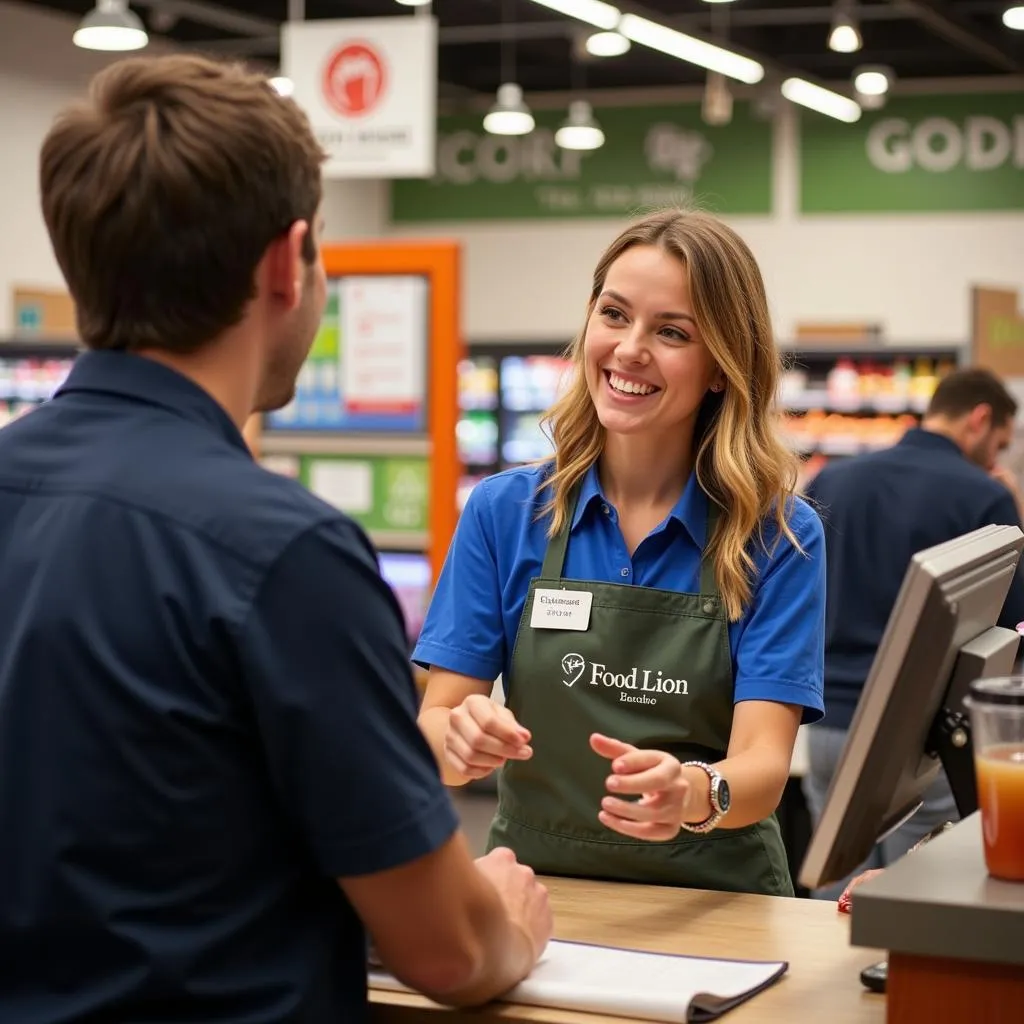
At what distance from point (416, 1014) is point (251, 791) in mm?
427

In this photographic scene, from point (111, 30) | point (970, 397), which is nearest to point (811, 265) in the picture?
point (111, 30)

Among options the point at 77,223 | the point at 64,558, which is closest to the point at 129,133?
the point at 77,223

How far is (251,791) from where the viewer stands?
1361 mm

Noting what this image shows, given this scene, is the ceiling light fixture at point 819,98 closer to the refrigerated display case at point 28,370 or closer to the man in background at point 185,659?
the refrigerated display case at point 28,370

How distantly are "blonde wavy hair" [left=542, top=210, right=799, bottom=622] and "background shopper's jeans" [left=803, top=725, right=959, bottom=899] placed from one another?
2.27m

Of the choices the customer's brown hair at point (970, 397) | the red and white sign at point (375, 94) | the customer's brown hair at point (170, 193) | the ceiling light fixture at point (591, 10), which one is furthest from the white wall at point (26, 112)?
the customer's brown hair at point (170, 193)

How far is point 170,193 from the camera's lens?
1.34 m

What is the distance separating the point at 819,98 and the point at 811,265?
2.33 metres

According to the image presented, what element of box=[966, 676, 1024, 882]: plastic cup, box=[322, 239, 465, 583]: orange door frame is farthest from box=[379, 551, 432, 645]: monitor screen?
box=[966, 676, 1024, 882]: plastic cup

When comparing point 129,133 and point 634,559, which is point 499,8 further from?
point 129,133

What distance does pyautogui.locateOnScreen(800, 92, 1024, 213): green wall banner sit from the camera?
13.9 meters

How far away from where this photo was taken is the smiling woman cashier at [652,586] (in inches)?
89.0

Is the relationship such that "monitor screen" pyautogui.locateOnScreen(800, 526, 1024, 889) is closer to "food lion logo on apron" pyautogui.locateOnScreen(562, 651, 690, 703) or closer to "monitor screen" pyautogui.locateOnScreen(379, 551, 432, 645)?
"food lion logo on apron" pyautogui.locateOnScreen(562, 651, 690, 703)

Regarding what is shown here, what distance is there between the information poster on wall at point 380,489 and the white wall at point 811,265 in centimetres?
858
